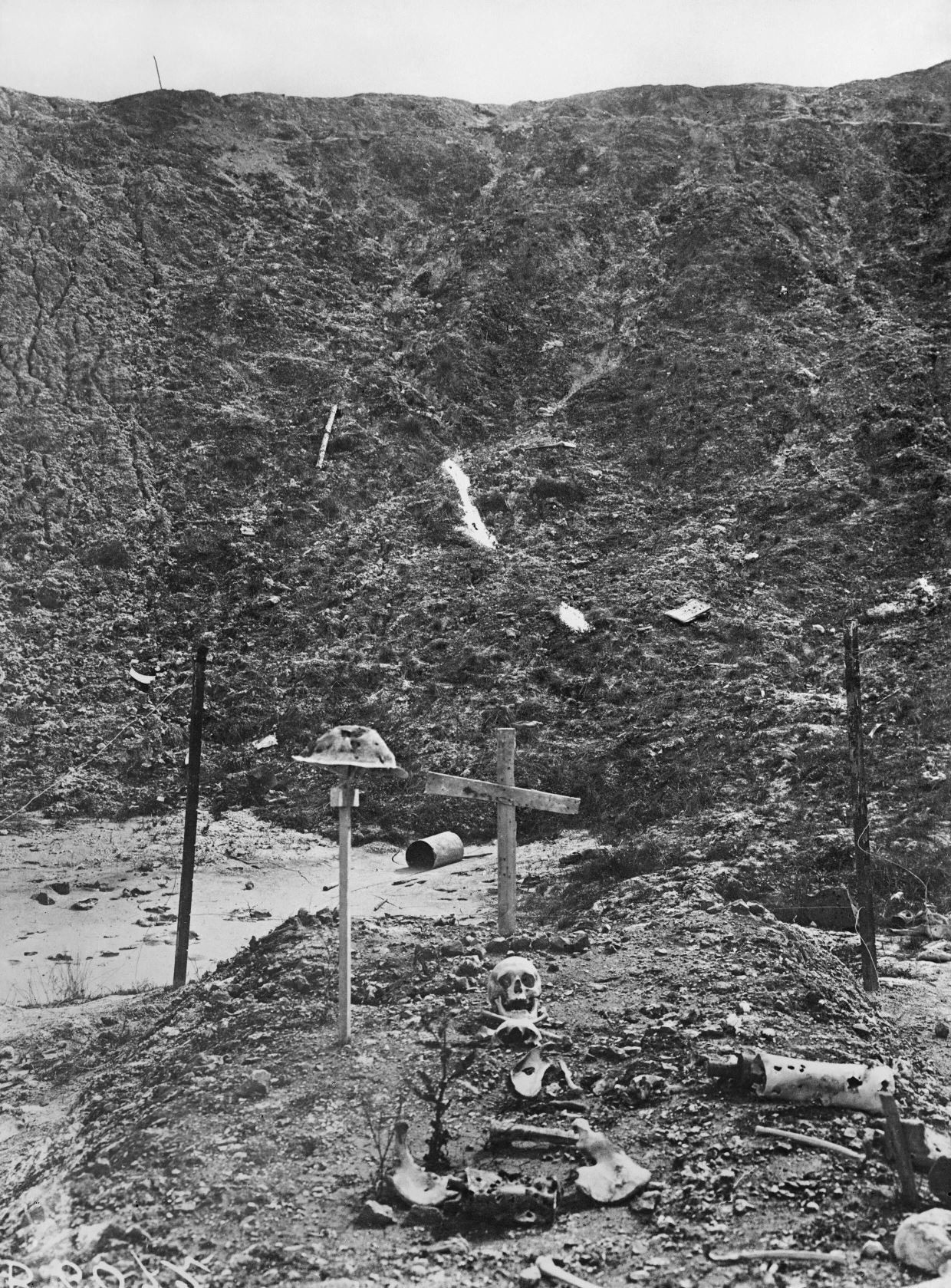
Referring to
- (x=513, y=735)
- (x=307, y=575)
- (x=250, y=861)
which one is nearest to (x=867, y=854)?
(x=513, y=735)

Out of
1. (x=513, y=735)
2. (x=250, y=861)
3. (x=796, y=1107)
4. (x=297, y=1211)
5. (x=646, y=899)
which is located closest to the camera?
(x=297, y=1211)

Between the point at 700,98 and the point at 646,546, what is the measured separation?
71.3ft

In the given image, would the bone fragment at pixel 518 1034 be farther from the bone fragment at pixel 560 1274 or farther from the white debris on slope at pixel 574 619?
the white debris on slope at pixel 574 619

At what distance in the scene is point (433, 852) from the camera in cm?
1538

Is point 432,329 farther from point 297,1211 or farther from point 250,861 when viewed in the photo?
point 297,1211

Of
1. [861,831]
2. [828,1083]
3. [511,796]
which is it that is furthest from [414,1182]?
[861,831]

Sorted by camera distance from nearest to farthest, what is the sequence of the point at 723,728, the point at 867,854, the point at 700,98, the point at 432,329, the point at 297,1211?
the point at 297,1211 < the point at 867,854 < the point at 723,728 < the point at 432,329 < the point at 700,98

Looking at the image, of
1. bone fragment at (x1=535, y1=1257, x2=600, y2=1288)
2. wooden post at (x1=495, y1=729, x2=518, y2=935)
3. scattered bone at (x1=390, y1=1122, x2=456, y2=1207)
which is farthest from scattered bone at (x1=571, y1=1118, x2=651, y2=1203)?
wooden post at (x1=495, y1=729, x2=518, y2=935)

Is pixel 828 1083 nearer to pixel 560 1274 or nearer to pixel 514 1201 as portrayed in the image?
pixel 514 1201

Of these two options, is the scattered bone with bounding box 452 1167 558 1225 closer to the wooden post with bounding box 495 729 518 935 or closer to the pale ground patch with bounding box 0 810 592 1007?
the wooden post with bounding box 495 729 518 935

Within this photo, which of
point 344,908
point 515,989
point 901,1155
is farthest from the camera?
point 515,989

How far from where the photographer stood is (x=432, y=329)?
96.2 feet

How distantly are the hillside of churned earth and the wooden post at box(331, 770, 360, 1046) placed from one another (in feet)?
25.3

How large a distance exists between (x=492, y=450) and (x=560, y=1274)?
899 inches
